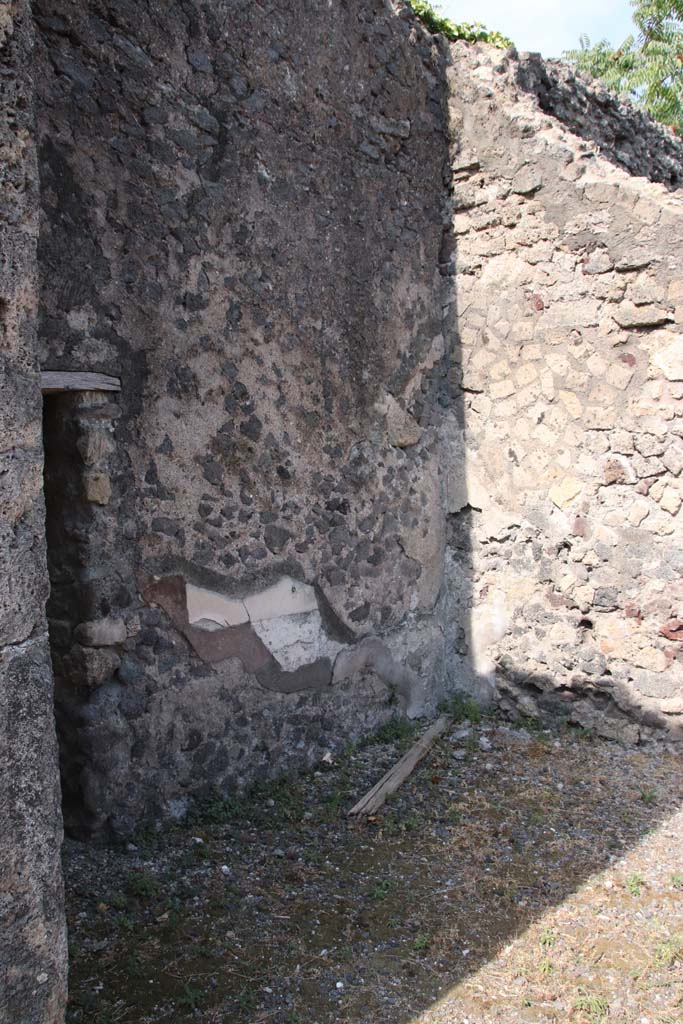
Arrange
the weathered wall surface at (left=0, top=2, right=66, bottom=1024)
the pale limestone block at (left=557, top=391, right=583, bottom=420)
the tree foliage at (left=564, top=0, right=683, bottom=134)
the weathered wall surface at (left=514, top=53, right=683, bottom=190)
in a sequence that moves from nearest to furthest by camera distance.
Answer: the weathered wall surface at (left=0, top=2, right=66, bottom=1024)
the pale limestone block at (left=557, top=391, right=583, bottom=420)
the weathered wall surface at (left=514, top=53, right=683, bottom=190)
the tree foliage at (left=564, top=0, right=683, bottom=134)

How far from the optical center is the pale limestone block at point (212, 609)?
3.77 m

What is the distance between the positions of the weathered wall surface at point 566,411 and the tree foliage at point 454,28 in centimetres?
13

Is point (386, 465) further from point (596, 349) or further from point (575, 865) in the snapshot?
point (575, 865)

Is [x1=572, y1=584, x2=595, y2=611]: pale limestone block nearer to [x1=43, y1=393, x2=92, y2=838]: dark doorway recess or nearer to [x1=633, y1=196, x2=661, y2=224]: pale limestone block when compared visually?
[x1=633, y1=196, x2=661, y2=224]: pale limestone block

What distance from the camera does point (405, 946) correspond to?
306 cm

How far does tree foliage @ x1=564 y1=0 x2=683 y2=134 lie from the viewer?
1241cm

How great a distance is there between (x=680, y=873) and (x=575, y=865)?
397mm

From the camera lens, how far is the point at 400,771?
432 centimetres

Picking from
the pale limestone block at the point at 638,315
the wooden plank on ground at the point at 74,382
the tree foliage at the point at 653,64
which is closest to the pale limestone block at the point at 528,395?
the pale limestone block at the point at 638,315

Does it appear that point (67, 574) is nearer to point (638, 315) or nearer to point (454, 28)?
point (638, 315)

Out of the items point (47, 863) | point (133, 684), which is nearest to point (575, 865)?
point (133, 684)

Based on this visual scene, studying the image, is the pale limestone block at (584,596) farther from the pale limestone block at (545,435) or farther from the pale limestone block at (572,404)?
the pale limestone block at (572,404)

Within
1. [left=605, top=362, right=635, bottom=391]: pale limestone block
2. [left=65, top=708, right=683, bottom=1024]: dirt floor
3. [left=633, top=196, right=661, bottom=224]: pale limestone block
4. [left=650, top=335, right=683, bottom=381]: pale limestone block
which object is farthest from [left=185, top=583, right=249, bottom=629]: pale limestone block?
[left=633, top=196, right=661, bottom=224]: pale limestone block

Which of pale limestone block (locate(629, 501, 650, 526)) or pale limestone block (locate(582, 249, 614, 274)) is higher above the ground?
pale limestone block (locate(582, 249, 614, 274))
